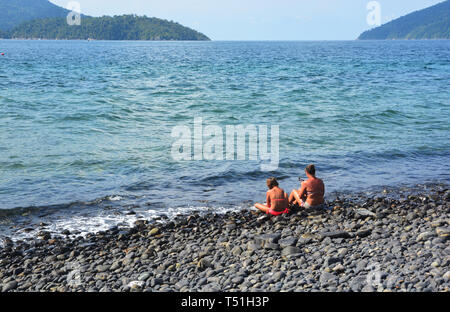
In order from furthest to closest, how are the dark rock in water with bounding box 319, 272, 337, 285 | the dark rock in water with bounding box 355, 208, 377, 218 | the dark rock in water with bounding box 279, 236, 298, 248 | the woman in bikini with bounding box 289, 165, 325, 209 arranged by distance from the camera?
the woman in bikini with bounding box 289, 165, 325, 209 < the dark rock in water with bounding box 355, 208, 377, 218 < the dark rock in water with bounding box 279, 236, 298, 248 < the dark rock in water with bounding box 319, 272, 337, 285

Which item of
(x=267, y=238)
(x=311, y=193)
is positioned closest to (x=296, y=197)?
(x=311, y=193)

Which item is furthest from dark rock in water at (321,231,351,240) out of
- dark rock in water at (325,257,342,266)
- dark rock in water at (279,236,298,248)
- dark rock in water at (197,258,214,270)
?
dark rock in water at (197,258,214,270)

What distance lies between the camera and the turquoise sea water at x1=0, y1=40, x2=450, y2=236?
15008 mm

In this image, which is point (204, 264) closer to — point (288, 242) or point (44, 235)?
point (288, 242)

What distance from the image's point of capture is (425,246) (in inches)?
360

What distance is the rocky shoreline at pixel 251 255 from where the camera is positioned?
26.5 ft

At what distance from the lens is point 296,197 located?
1288 cm

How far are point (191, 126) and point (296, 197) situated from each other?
14961mm

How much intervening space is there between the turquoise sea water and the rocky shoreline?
2335 mm

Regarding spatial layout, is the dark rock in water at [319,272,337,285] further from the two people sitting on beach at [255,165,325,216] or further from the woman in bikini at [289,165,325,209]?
the woman in bikini at [289,165,325,209]

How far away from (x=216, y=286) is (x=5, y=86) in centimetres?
3909

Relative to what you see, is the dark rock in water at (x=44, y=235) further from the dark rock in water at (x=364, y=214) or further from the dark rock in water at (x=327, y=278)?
the dark rock in water at (x=364, y=214)

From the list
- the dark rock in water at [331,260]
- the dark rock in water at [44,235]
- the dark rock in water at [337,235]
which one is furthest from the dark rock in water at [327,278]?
the dark rock in water at [44,235]
